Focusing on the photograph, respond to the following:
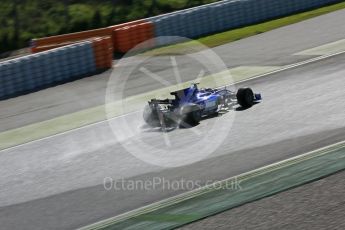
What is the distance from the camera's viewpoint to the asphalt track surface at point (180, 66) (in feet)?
62.1

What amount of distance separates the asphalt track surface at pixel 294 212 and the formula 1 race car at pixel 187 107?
442 cm

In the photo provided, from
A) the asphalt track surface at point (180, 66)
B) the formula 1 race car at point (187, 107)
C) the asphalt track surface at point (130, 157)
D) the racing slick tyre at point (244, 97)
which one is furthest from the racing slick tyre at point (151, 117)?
the asphalt track surface at point (180, 66)

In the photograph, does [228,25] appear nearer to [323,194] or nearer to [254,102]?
[254,102]

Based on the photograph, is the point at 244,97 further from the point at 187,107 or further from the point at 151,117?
the point at 151,117

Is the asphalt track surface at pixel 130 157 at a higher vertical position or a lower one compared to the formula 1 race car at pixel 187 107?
lower

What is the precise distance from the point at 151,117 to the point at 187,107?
34.9 inches

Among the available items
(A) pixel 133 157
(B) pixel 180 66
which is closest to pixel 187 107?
(A) pixel 133 157

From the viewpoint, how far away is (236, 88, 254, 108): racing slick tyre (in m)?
15.1

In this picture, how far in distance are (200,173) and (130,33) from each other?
1373 cm

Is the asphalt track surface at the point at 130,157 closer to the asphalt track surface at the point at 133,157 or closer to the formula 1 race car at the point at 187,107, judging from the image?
the asphalt track surface at the point at 133,157

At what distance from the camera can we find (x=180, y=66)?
2177cm

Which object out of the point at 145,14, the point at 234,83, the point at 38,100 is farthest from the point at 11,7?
the point at 234,83

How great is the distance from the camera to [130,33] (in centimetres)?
2502

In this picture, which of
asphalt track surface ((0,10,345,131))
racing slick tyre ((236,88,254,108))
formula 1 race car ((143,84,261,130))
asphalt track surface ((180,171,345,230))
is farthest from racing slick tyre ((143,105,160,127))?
asphalt track surface ((180,171,345,230))
